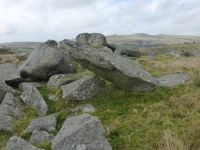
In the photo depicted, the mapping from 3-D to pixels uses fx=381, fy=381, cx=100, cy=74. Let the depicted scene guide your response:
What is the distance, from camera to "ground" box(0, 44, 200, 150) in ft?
39.4

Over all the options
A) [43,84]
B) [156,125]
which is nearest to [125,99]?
[156,125]

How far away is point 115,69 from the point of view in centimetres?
1675

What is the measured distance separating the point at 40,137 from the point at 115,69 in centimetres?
498

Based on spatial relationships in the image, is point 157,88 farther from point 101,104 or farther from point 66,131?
point 66,131

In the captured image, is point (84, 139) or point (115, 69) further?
point (115, 69)

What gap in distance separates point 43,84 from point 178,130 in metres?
10.0

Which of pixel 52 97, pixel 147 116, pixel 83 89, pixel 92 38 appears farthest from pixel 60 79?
pixel 92 38

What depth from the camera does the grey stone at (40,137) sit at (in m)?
13.1

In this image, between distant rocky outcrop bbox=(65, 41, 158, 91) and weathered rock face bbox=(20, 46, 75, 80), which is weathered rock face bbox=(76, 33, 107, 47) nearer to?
weathered rock face bbox=(20, 46, 75, 80)

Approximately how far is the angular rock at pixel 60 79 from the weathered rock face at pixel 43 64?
819mm

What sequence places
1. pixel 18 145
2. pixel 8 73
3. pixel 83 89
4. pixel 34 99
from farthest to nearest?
pixel 8 73, pixel 34 99, pixel 83 89, pixel 18 145

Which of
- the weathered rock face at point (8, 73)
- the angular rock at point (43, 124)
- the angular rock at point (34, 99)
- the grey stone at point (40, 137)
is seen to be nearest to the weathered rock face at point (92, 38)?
the weathered rock face at point (8, 73)

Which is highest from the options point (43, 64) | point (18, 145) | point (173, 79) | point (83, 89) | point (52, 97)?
point (43, 64)

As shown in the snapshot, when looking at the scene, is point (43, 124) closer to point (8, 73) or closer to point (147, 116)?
point (147, 116)
